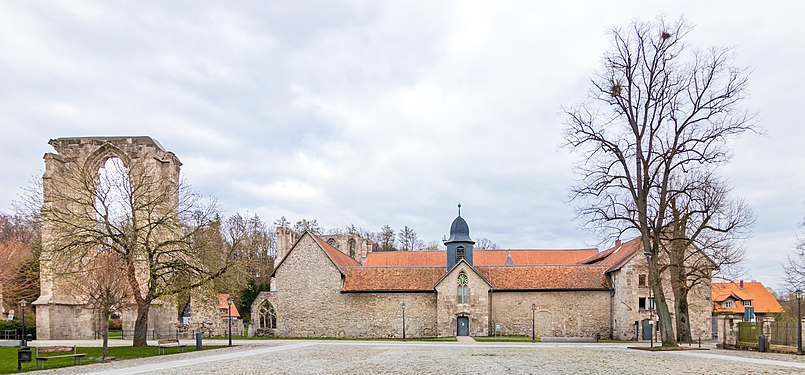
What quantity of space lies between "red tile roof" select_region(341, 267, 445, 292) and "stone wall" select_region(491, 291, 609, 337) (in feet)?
17.1

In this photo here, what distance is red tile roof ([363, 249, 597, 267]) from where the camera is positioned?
215 feet

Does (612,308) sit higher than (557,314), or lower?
higher

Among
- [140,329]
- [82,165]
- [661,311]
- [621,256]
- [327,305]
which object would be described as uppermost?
[82,165]

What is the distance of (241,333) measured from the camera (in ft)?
154

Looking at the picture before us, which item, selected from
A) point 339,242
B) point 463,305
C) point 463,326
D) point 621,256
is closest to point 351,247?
point 339,242

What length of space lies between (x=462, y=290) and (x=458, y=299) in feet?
2.25

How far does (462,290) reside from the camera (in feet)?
134

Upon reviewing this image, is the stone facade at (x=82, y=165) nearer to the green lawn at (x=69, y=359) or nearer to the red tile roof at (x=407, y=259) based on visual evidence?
the green lawn at (x=69, y=359)

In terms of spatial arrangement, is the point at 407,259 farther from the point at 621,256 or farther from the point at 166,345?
the point at 166,345

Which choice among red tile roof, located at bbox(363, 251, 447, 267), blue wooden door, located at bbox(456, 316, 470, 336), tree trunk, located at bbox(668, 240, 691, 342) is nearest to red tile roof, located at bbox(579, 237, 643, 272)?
tree trunk, located at bbox(668, 240, 691, 342)

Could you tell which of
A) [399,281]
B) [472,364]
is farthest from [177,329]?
[472,364]

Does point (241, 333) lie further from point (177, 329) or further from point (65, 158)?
point (65, 158)

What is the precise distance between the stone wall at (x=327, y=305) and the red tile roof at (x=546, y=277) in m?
4.98

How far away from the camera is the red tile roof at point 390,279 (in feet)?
137
